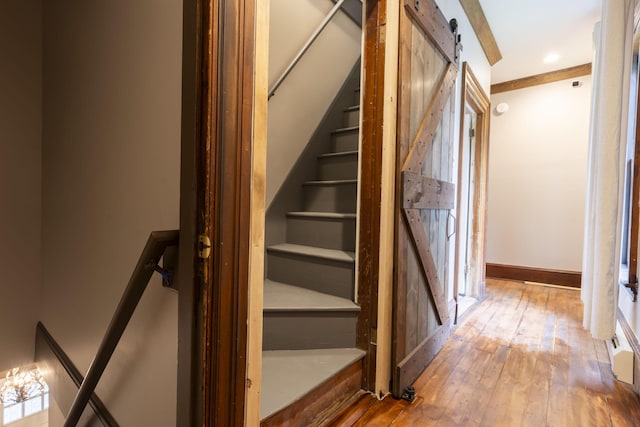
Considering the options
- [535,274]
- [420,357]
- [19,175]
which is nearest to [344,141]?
[420,357]

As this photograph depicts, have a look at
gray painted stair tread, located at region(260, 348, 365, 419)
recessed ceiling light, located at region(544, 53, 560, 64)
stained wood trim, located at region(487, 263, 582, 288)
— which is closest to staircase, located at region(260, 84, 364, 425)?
gray painted stair tread, located at region(260, 348, 365, 419)

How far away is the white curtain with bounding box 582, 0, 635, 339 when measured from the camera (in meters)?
1.71

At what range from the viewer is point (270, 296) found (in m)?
1.69

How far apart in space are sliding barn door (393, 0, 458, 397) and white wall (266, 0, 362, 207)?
3.03ft

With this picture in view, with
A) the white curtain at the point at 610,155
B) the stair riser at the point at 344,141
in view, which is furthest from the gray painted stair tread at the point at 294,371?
the stair riser at the point at 344,141

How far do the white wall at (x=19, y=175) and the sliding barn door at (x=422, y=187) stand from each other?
2.69 m

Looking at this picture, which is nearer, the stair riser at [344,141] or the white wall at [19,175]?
the white wall at [19,175]

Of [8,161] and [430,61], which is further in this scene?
[8,161]

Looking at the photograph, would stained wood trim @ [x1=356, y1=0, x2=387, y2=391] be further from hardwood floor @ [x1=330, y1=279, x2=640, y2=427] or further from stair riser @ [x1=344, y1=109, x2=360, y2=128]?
stair riser @ [x1=344, y1=109, x2=360, y2=128]

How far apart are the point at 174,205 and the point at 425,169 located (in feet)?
4.91

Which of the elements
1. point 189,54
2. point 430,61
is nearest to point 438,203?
point 430,61

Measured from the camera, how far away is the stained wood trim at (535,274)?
12.5ft

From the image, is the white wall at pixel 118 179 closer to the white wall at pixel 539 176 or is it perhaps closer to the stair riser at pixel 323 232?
the stair riser at pixel 323 232

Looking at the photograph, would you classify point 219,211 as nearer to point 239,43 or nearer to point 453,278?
point 239,43
